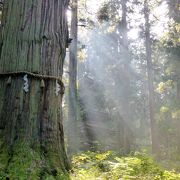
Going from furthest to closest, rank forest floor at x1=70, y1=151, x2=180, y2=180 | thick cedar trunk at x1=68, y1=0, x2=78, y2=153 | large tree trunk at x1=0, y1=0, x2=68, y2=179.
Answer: thick cedar trunk at x1=68, y1=0, x2=78, y2=153 < forest floor at x1=70, y1=151, x2=180, y2=180 < large tree trunk at x1=0, y1=0, x2=68, y2=179

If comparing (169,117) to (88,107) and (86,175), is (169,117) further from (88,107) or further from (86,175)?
(86,175)

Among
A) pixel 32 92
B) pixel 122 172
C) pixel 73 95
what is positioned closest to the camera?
pixel 32 92

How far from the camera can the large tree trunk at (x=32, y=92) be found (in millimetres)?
3258

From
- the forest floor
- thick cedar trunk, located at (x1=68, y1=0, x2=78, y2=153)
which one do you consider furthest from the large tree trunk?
thick cedar trunk, located at (x1=68, y1=0, x2=78, y2=153)

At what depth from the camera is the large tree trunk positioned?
3258 mm

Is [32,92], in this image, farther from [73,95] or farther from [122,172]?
[73,95]

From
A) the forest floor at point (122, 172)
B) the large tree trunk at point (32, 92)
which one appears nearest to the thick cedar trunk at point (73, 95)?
the forest floor at point (122, 172)

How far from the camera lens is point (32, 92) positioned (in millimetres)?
3551

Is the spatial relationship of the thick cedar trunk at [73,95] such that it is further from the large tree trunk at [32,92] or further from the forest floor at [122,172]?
the large tree trunk at [32,92]

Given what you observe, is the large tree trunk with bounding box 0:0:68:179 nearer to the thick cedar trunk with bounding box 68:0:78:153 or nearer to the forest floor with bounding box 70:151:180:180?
the forest floor with bounding box 70:151:180:180

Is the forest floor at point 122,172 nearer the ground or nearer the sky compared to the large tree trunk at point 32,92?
nearer the ground

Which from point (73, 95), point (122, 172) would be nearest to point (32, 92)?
point (122, 172)

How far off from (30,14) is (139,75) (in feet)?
103

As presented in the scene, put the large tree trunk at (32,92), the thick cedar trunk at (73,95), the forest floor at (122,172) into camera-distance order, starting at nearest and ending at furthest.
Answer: the large tree trunk at (32,92), the forest floor at (122,172), the thick cedar trunk at (73,95)
